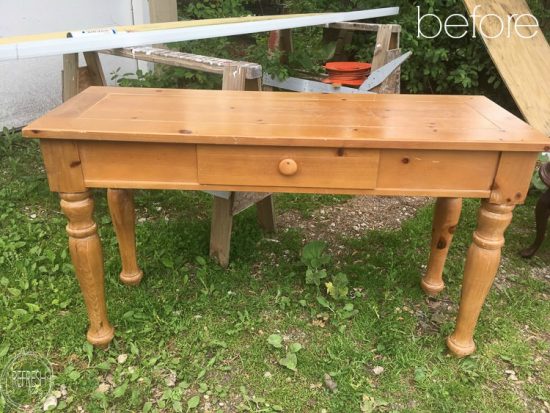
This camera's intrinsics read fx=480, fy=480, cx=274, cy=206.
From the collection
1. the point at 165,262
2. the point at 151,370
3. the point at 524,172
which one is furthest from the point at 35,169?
the point at 524,172

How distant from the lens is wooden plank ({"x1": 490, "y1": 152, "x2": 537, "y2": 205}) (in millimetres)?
1626

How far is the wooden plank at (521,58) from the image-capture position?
12.6 ft

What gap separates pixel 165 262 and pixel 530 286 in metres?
1.94

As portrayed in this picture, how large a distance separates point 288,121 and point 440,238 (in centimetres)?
105

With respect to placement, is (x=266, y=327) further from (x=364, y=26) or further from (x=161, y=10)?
(x=161, y=10)

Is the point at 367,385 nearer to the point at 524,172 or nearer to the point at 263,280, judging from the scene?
the point at 263,280

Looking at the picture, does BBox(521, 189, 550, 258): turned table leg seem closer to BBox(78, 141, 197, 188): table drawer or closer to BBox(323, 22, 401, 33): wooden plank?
BBox(323, 22, 401, 33): wooden plank

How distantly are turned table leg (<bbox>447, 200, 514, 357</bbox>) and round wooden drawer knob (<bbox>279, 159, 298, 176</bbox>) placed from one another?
71cm

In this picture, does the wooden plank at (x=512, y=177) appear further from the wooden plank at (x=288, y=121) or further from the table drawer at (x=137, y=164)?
the table drawer at (x=137, y=164)

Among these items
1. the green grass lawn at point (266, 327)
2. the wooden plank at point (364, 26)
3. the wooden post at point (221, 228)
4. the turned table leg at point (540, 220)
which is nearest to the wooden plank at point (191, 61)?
the wooden post at point (221, 228)

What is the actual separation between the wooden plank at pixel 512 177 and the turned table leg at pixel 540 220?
3.47 ft

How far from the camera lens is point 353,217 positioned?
3238 mm

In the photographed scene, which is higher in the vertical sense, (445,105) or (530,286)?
(445,105)

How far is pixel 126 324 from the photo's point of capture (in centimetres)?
216
